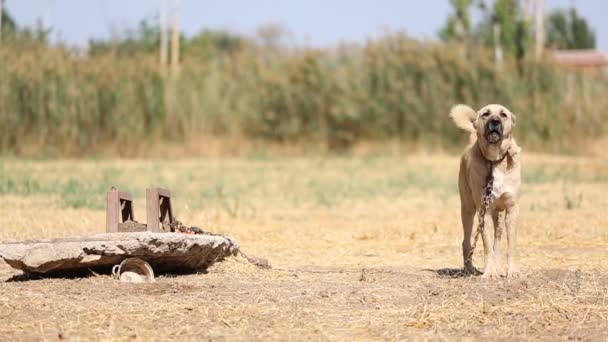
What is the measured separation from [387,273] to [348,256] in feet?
Answer: 5.72

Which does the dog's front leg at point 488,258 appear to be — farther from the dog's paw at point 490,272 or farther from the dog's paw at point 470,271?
the dog's paw at point 470,271

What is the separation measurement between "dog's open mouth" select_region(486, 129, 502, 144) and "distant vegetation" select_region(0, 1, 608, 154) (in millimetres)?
17561

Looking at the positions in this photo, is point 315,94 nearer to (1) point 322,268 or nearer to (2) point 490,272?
(1) point 322,268

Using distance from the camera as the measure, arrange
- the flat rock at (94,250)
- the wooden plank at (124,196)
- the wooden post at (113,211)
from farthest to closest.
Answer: the wooden plank at (124,196) < the wooden post at (113,211) < the flat rock at (94,250)

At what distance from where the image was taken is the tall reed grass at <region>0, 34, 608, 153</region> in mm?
25703

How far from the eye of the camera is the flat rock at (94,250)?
8.34 m

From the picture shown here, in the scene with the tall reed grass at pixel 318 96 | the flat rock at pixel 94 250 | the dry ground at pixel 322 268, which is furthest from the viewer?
the tall reed grass at pixel 318 96

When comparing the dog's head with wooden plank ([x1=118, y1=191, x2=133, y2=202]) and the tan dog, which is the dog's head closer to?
the tan dog

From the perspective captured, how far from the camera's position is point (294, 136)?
28.3m

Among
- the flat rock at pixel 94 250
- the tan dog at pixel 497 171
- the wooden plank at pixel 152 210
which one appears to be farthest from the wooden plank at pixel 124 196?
the tan dog at pixel 497 171

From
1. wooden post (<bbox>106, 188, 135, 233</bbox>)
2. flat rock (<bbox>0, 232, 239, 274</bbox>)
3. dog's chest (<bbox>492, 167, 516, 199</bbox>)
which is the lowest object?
flat rock (<bbox>0, 232, 239, 274</bbox>)

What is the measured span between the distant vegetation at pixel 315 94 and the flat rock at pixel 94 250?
16.9 m

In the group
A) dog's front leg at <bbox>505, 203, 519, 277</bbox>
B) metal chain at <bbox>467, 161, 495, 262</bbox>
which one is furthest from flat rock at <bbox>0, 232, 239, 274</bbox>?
dog's front leg at <bbox>505, 203, 519, 277</bbox>

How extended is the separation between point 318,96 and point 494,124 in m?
19.4
